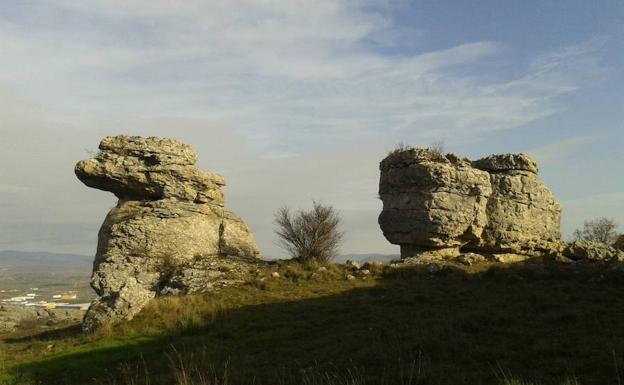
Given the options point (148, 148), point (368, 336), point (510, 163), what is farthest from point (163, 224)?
point (510, 163)

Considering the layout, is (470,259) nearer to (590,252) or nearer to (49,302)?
(590,252)

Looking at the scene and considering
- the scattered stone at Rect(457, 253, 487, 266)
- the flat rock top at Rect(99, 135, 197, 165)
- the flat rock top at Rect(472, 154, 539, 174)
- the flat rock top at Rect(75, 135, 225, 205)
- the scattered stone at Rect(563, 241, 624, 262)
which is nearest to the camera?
the scattered stone at Rect(457, 253, 487, 266)

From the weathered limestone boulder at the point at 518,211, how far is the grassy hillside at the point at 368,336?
4.38 meters

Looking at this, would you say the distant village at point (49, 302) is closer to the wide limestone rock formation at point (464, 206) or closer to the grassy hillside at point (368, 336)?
the wide limestone rock formation at point (464, 206)

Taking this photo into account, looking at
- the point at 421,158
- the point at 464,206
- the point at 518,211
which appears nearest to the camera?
the point at 464,206

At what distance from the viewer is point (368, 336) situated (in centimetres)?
1142

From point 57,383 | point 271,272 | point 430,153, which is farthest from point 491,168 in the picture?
point 57,383

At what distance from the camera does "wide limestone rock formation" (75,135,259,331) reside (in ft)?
69.8

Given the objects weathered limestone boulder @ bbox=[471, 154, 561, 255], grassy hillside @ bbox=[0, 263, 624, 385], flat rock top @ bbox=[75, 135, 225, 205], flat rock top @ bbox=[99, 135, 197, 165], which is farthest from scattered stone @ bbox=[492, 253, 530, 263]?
flat rock top @ bbox=[99, 135, 197, 165]

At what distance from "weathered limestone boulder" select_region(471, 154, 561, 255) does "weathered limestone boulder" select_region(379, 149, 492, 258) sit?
0.76 metres

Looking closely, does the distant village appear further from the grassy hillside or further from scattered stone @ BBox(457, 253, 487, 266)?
scattered stone @ BBox(457, 253, 487, 266)

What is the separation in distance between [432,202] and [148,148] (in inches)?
556

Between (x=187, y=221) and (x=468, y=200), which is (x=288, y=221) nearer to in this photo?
(x=187, y=221)

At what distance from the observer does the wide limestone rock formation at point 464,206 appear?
24031 millimetres
